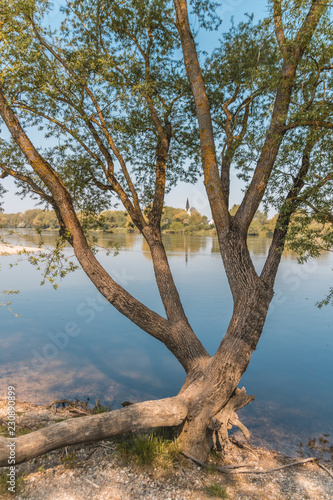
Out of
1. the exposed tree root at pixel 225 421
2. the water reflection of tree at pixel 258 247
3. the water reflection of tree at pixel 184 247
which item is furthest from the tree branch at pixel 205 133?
the water reflection of tree at pixel 258 247

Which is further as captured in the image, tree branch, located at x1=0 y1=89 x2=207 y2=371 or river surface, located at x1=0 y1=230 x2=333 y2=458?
river surface, located at x1=0 y1=230 x2=333 y2=458

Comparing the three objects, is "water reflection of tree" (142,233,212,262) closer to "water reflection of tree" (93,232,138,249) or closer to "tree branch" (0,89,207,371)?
"water reflection of tree" (93,232,138,249)

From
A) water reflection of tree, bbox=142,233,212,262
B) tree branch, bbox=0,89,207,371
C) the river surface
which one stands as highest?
tree branch, bbox=0,89,207,371

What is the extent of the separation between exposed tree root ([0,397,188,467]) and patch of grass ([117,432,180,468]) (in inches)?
10.6

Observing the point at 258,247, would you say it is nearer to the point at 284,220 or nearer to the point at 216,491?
the point at 284,220

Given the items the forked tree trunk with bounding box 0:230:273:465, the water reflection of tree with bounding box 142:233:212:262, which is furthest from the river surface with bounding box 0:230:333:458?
the water reflection of tree with bounding box 142:233:212:262

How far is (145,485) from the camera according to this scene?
11.9 ft

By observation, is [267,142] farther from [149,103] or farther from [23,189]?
[23,189]

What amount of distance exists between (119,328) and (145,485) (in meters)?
9.88

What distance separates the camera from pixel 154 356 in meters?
10.4

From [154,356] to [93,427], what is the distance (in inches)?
268

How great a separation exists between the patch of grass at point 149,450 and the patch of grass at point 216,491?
535 millimetres

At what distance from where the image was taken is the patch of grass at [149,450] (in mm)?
4007

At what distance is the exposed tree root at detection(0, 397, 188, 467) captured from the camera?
3297mm
